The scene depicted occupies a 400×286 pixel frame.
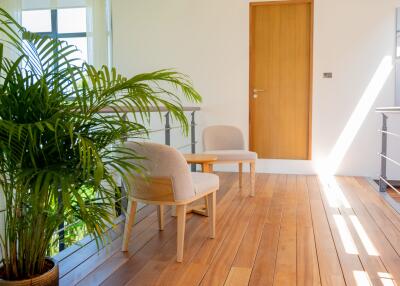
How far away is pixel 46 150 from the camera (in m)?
1.62

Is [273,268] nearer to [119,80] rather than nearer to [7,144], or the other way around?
[119,80]

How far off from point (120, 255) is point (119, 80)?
1255 millimetres

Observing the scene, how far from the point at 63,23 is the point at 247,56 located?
272 cm

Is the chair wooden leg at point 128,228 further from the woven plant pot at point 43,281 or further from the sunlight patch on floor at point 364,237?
the sunlight patch on floor at point 364,237

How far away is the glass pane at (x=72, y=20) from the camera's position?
6027mm

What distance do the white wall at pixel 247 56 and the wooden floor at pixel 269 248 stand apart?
1459 millimetres

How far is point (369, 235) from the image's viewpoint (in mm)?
3000

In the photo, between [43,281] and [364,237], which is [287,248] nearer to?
[364,237]

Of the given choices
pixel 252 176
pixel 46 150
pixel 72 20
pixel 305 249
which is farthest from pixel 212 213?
pixel 72 20

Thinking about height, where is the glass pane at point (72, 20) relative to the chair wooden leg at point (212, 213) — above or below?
above

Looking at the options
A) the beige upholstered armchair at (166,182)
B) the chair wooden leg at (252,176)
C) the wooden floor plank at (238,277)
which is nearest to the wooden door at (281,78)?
the chair wooden leg at (252,176)

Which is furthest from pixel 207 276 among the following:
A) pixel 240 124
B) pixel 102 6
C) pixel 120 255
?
pixel 102 6

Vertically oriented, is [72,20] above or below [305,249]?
above

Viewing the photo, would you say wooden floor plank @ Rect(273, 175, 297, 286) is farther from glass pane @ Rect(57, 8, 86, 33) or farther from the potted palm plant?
glass pane @ Rect(57, 8, 86, 33)
